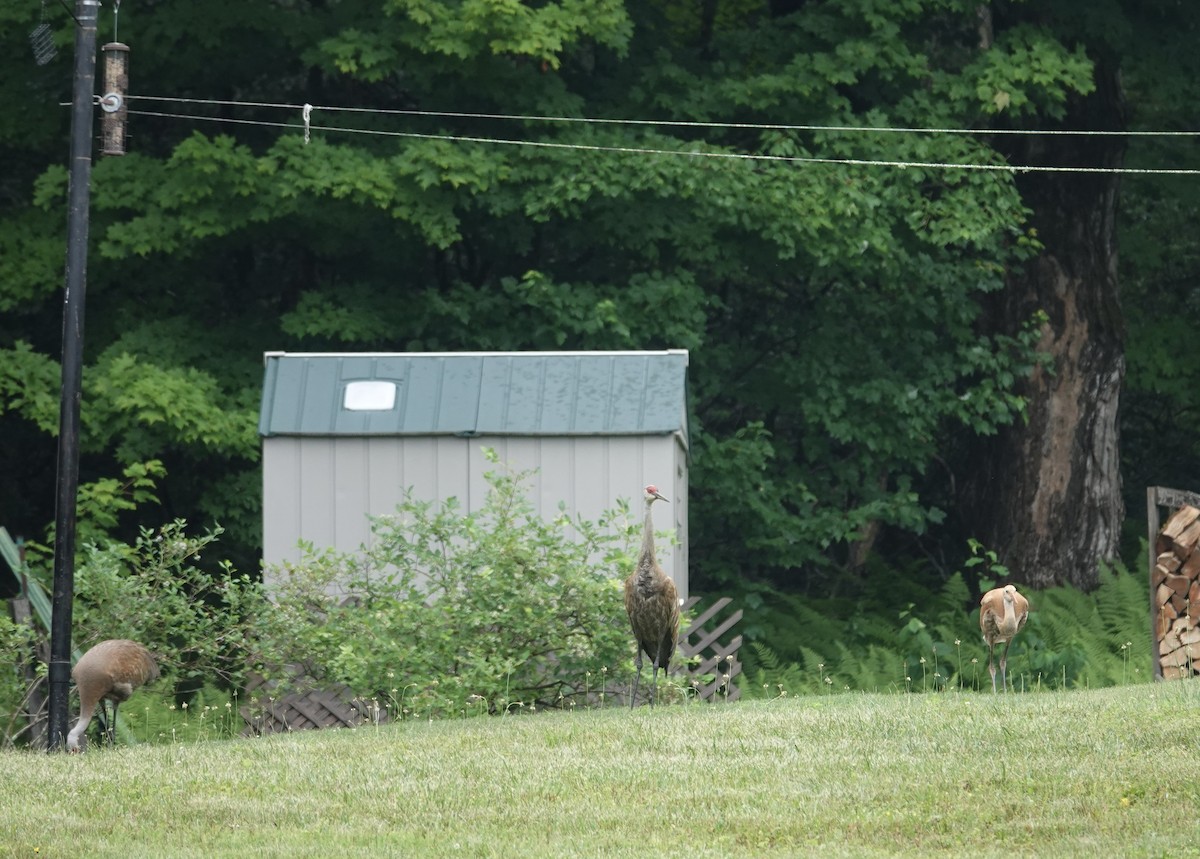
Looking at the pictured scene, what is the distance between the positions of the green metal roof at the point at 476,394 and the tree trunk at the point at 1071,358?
8.14 metres

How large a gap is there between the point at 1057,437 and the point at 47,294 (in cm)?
1279

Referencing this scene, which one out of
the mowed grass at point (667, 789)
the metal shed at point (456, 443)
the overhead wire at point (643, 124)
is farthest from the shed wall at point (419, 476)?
the overhead wire at point (643, 124)

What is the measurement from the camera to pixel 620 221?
69.9ft

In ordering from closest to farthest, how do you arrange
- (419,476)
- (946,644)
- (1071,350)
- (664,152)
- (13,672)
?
1. (13,672)
2. (419,476)
3. (946,644)
4. (664,152)
5. (1071,350)

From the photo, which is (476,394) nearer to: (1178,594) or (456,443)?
(456,443)

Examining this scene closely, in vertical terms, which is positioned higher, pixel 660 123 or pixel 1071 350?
pixel 660 123

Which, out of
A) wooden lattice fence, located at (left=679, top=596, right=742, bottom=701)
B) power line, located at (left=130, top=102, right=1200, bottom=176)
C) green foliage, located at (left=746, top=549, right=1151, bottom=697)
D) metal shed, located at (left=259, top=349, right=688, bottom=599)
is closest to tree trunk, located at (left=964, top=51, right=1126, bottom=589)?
green foliage, located at (left=746, top=549, right=1151, bottom=697)

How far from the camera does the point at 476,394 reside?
55.5ft

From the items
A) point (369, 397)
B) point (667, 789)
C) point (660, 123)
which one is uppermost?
point (660, 123)

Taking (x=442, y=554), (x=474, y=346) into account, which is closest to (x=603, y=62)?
(x=474, y=346)

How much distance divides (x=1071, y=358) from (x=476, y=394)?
9735mm

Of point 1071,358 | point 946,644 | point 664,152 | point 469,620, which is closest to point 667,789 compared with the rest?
point 469,620

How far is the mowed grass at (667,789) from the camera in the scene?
862 cm

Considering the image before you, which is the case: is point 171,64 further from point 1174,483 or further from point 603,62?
point 1174,483
